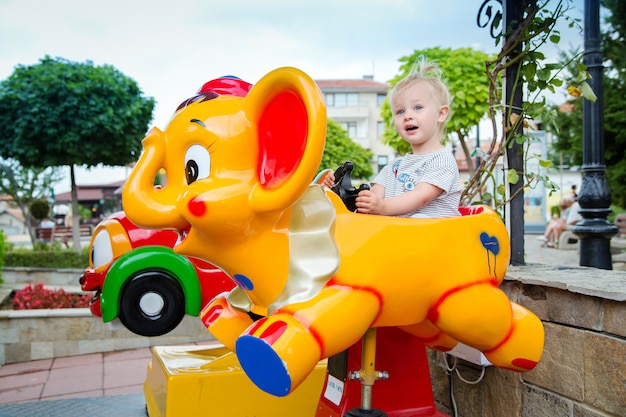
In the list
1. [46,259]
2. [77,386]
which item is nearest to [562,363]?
→ [77,386]

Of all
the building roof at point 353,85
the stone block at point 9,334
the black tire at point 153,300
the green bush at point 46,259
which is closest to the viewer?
the black tire at point 153,300

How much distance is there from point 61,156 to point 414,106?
337 inches

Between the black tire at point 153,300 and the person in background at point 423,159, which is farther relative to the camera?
the black tire at point 153,300

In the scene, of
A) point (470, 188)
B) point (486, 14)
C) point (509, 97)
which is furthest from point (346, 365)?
point (486, 14)

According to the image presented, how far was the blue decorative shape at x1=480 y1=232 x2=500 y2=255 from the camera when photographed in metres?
1.66

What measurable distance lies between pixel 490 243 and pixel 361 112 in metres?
41.7

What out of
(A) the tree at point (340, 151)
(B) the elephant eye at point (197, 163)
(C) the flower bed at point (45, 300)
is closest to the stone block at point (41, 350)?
(C) the flower bed at point (45, 300)

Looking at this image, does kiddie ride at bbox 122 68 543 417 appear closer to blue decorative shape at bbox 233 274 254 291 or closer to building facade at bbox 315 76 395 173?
blue decorative shape at bbox 233 274 254 291

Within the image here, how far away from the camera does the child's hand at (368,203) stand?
1.65 meters

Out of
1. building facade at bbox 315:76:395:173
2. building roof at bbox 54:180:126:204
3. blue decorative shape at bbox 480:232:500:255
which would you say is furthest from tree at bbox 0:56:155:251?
building roof at bbox 54:180:126:204

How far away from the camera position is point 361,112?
42.6 metres

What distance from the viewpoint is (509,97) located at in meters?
2.89

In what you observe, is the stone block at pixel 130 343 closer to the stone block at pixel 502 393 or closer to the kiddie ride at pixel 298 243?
the stone block at pixel 502 393

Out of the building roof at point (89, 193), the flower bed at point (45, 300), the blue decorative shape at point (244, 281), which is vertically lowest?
the flower bed at point (45, 300)
